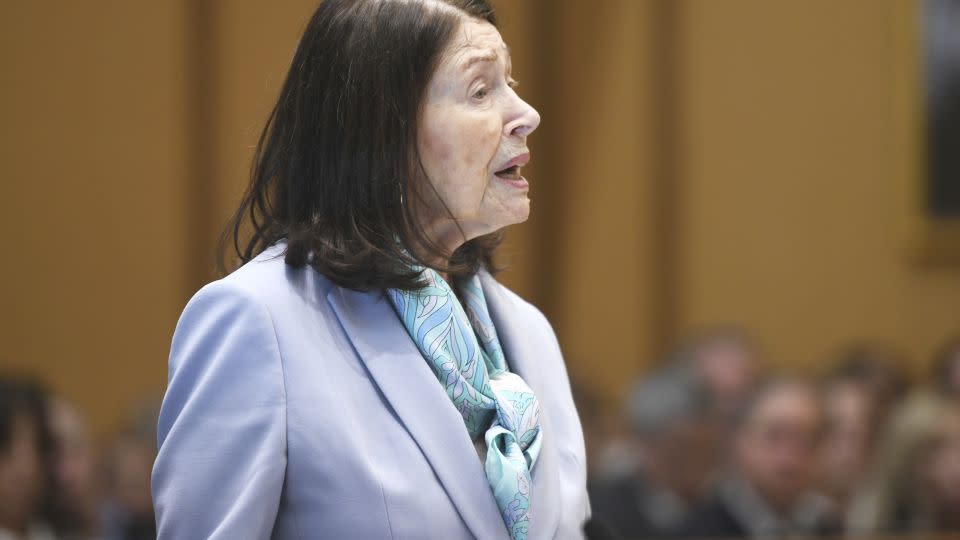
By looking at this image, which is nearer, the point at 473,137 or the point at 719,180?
the point at 473,137

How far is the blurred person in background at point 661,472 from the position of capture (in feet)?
13.7

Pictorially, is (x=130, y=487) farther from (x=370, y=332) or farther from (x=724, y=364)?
(x=370, y=332)

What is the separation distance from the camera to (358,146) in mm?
1462

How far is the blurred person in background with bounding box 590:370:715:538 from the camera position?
13.7ft

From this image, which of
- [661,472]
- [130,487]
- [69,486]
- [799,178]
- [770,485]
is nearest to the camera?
[69,486]

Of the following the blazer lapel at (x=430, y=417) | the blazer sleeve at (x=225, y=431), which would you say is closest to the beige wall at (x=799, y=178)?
the blazer lapel at (x=430, y=417)

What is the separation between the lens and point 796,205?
234 inches

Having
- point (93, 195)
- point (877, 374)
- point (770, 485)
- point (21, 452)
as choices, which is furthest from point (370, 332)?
point (877, 374)

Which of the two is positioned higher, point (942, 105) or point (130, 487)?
point (942, 105)

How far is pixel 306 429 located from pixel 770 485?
306cm

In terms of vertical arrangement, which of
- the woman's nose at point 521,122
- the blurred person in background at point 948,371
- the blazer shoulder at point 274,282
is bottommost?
the blurred person in background at point 948,371

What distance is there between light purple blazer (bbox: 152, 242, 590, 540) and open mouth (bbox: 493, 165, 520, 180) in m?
0.21

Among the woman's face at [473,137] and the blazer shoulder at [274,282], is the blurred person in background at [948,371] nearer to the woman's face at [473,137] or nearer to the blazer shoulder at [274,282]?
the woman's face at [473,137]

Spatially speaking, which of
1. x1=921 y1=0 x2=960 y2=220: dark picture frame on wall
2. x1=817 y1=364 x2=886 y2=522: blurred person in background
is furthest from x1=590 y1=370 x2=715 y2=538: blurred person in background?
x1=921 y1=0 x2=960 y2=220: dark picture frame on wall
